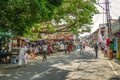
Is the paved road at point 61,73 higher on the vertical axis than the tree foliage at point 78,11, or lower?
lower

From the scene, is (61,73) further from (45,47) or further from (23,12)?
(45,47)

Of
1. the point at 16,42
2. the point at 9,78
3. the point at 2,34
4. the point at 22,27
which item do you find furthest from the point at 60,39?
the point at 9,78

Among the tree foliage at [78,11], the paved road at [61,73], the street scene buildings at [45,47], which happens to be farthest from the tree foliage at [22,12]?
the tree foliage at [78,11]

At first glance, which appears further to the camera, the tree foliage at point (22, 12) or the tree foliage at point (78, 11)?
the tree foliage at point (78, 11)

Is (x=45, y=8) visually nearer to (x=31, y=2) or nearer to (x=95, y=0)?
(x=31, y=2)

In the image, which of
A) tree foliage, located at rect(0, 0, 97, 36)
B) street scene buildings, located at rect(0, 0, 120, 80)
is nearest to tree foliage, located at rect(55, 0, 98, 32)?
street scene buildings, located at rect(0, 0, 120, 80)

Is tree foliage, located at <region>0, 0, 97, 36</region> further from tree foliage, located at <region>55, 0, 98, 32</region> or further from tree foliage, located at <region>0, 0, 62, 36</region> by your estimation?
tree foliage, located at <region>55, 0, 98, 32</region>

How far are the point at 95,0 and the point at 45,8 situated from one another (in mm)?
19868

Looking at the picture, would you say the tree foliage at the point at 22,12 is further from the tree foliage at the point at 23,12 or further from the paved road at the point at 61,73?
the paved road at the point at 61,73

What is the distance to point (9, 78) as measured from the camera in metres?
16.9

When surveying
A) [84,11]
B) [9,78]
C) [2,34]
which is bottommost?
[9,78]

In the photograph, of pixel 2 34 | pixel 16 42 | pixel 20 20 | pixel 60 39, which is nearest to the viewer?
pixel 20 20

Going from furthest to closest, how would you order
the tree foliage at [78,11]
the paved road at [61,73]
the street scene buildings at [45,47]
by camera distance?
the tree foliage at [78,11]
the street scene buildings at [45,47]
the paved road at [61,73]

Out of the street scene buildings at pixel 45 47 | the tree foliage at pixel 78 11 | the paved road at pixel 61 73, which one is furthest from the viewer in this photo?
the tree foliage at pixel 78 11
